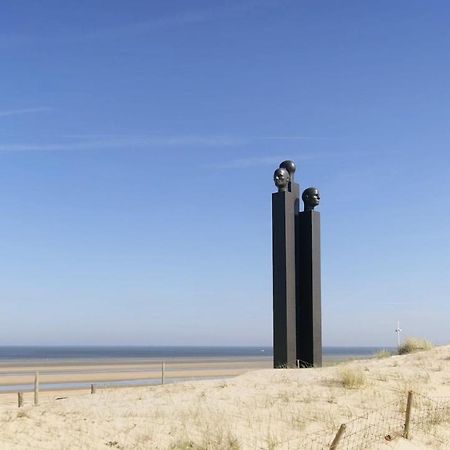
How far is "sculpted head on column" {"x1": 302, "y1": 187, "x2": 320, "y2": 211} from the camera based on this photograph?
20812 mm

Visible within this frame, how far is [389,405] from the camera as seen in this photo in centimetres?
1305

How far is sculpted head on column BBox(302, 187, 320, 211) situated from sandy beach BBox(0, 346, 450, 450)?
659 cm

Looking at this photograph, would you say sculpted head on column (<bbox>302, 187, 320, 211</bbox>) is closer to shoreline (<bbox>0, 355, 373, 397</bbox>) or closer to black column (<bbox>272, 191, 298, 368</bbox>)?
black column (<bbox>272, 191, 298, 368</bbox>)

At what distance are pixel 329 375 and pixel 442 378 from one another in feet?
10.2

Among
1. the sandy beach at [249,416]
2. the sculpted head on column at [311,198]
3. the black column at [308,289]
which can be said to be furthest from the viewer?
the sculpted head on column at [311,198]

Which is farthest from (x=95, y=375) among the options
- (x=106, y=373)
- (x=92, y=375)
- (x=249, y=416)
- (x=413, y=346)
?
(x=249, y=416)

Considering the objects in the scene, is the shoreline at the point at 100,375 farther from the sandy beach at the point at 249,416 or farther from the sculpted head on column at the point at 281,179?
the sandy beach at the point at 249,416

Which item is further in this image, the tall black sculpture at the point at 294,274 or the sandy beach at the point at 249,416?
the tall black sculpture at the point at 294,274

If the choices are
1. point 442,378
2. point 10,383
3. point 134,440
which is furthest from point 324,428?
point 10,383

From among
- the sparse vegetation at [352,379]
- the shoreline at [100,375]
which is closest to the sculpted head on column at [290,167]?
the shoreline at [100,375]

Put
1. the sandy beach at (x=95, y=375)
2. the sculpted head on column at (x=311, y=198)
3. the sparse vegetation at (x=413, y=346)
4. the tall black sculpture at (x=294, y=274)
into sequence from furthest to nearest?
1. the sandy beach at (x=95, y=375)
2. the sparse vegetation at (x=413, y=346)
3. the sculpted head on column at (x=311, y=198)
4. the tall black sculpture at (x=294, y=274)

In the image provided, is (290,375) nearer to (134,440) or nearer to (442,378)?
(442,378)

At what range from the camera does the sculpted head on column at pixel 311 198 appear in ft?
68.3

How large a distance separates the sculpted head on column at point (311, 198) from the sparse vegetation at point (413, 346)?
8590 millimetres
